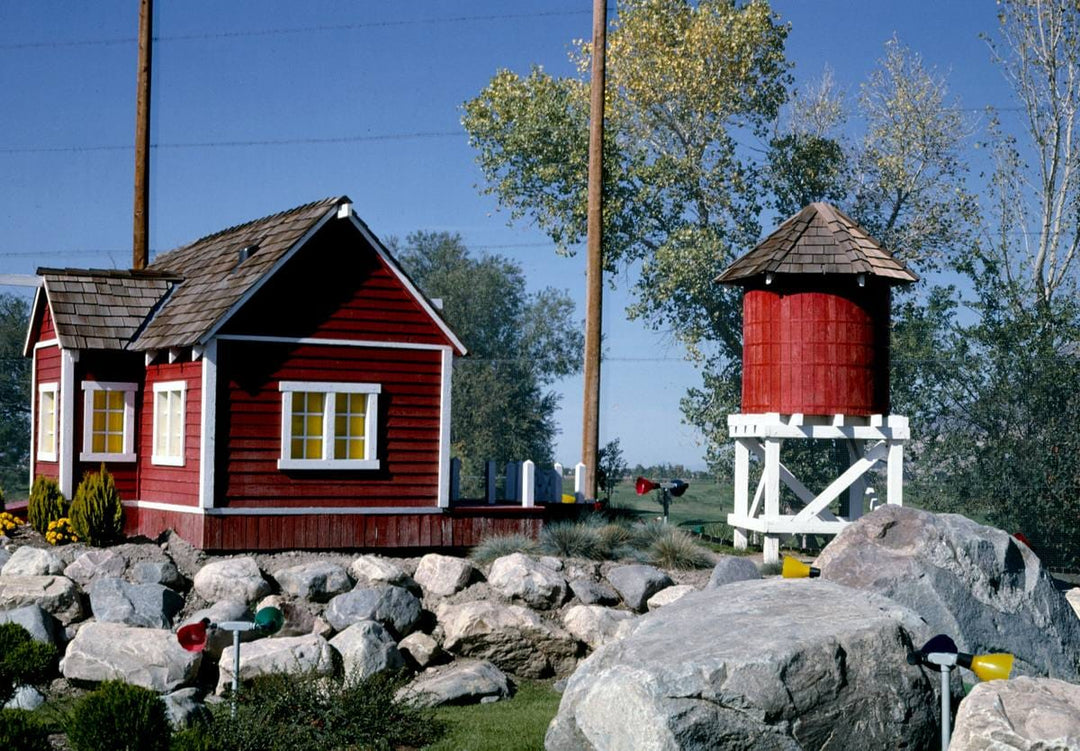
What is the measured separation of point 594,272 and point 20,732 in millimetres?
15272

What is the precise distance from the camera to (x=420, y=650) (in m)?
16.2

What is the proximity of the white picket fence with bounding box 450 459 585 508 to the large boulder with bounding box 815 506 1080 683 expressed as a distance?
29.6ft

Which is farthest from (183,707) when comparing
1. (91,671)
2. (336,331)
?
(336,331)

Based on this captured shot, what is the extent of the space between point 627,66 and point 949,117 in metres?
8.70

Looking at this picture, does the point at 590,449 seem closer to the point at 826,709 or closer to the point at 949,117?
the point at 826,709

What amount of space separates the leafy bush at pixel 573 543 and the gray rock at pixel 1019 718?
10683 mm

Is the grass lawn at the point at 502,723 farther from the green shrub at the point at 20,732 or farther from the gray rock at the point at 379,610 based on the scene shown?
the green shrub at the point at 20,732

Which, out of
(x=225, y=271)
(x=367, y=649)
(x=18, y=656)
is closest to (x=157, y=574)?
(x=18, y=656)

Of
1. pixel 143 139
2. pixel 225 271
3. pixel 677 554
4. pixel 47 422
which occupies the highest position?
pixel 143 139

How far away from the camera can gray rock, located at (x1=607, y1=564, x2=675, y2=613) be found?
1839 cm

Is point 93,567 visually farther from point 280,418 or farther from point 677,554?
point 677,554

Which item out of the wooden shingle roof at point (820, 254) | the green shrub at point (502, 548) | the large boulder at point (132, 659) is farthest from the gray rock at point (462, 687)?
the wooden shingle roof at point (820, 254)

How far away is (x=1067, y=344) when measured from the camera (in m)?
32.7

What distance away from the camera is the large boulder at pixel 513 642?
1638cm
